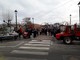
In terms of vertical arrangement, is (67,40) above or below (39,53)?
above

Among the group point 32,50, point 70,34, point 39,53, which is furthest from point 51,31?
point 39,53

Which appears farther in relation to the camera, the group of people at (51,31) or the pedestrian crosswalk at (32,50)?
the group of people at (51,31)

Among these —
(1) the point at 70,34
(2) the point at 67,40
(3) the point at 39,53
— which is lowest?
(3) the point at 39,53

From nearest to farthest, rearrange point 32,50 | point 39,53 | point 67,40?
point 39,53 < point 32,50 < point 67,40

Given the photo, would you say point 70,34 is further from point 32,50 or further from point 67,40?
point 32,50

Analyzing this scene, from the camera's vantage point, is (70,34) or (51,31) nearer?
(70,34)

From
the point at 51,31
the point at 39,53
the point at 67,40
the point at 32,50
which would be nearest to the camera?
the point at 39,53

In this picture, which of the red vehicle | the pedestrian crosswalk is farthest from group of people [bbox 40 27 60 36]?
the pedestrian crosswalk

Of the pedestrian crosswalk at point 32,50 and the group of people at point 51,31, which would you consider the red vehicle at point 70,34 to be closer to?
the pedestrian crosswalk at point 32,50

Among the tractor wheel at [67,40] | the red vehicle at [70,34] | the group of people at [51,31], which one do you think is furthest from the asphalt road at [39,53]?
the group of people at [51,31]

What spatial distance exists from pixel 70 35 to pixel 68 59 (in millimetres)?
11589

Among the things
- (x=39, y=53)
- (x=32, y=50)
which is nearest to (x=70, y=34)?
(x=32, y=50)

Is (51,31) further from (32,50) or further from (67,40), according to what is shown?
(32,50)

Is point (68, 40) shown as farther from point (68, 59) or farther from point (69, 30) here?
point (68, 59)
